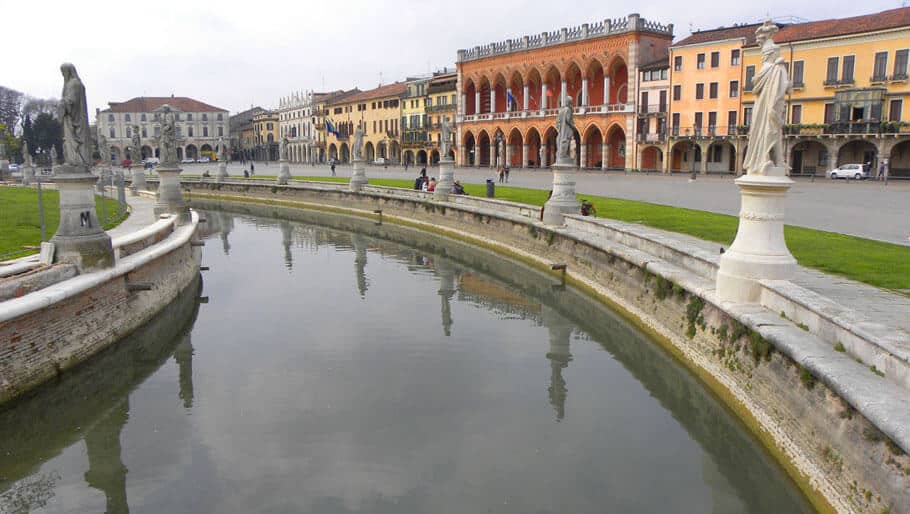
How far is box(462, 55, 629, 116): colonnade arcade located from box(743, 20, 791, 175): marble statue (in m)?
49.2

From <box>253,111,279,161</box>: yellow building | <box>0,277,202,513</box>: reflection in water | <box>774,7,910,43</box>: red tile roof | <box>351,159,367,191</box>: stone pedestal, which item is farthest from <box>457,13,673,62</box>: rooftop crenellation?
<box>253,111,279,161</box>: yellow building

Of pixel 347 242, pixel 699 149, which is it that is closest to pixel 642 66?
pixel 699 149

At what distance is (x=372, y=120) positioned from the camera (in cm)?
9150

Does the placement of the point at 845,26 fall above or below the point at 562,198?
above

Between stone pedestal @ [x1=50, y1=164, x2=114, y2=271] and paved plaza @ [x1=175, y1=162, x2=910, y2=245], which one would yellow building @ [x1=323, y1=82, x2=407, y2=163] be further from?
stone pedestal @ [x1=50, y1=164, x2=114, y2=271]

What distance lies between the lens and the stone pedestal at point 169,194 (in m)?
22.1

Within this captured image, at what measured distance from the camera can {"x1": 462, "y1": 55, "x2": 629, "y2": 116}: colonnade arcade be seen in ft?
192

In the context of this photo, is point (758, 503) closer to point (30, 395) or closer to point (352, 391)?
point (352, 391)

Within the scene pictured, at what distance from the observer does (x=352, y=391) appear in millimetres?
10953

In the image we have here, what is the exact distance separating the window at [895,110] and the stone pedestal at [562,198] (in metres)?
33.0

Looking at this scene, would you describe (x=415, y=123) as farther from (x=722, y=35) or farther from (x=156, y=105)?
(x=156, y=105)

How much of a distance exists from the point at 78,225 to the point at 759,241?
11271 mm

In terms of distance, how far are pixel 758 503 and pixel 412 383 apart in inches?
220

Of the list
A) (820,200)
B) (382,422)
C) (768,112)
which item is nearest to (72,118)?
(382,422)
